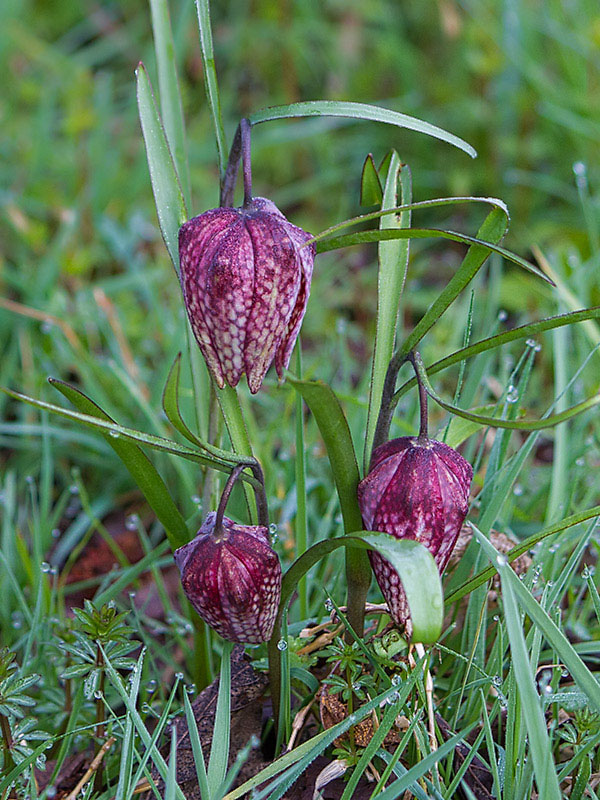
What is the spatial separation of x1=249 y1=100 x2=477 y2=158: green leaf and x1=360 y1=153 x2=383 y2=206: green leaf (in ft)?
0.25

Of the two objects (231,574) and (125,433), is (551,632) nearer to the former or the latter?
(231,574)

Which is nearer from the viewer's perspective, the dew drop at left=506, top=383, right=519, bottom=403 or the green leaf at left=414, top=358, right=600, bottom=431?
the green leaf at left=414, top=358, right=600, bottom=431

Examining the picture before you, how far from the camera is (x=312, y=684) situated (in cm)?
101

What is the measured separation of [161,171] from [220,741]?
612 millimetres

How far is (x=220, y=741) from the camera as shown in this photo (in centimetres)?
89

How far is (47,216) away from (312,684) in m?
1.70

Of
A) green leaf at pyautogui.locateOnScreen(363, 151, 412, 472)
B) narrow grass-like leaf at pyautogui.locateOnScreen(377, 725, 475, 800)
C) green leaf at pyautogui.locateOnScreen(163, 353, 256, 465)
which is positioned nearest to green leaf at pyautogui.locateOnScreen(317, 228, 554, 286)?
green leaf at pyautogui.locateOnScreen(363, 151, 412, 472)

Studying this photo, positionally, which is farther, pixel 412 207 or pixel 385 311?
pixel 385 311

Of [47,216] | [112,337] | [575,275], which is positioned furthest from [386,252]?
[47,216]

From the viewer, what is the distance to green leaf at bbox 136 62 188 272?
3.09ft

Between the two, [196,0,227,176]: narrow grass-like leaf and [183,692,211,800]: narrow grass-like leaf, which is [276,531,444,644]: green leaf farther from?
[196,0,227,176]: narrow grass-like leaf

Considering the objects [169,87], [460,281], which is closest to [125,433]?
[460,281]

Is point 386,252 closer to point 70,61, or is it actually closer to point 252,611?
point 252,611

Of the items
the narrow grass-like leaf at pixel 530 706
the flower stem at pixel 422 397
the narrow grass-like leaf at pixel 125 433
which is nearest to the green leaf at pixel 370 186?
the flower stem at pixel 422 397
